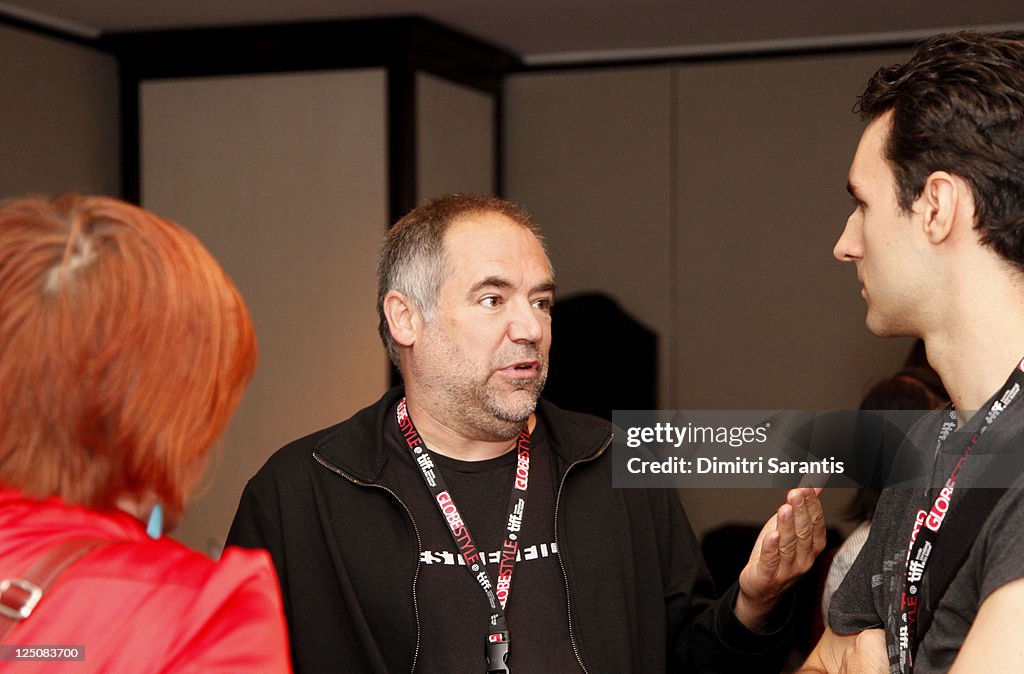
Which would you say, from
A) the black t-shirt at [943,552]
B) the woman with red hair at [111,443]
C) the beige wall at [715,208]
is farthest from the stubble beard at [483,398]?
the beige wall at [715,208]

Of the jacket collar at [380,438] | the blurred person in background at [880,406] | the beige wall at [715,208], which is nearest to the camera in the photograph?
the jacket collar at [380,438]

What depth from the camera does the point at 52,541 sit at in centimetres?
105

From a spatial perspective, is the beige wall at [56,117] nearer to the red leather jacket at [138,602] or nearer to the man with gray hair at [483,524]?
the man with gray hair at [483,524]

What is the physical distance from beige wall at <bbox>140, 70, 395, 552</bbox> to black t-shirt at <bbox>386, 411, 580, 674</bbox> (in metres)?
2.17

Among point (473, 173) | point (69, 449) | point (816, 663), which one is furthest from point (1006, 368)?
point (473, 173)

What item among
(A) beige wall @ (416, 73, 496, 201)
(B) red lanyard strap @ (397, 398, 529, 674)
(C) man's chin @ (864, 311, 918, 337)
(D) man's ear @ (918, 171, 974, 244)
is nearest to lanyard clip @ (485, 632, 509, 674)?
(B) red lanyard strap @ (397, 398, 529, 674)

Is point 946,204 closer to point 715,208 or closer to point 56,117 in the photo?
point 715,208

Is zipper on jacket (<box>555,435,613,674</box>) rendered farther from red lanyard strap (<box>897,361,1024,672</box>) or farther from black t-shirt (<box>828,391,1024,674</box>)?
red lanyard strap (<box>897,361,1024,672</box>)

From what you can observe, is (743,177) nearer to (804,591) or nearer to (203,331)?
(804,591)

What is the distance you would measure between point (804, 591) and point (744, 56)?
230 cm

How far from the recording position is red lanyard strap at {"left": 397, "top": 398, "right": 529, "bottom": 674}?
1.91m

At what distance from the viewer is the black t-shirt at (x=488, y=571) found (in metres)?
1.94

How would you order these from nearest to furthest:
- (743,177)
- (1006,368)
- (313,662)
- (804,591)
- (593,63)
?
(1006,368) → (313,662) → (804,591) → (743,177) → (593,63)

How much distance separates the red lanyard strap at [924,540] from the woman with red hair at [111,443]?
780 millimetres
